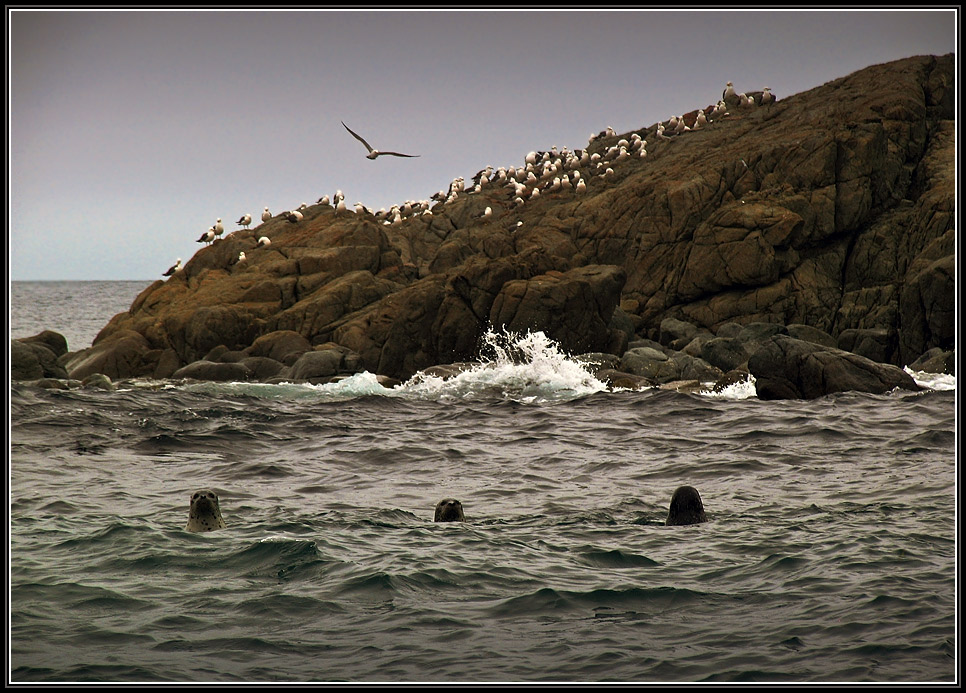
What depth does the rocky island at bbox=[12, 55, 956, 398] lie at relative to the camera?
27766 mm

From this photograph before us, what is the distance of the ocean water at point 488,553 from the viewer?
485 centimetres

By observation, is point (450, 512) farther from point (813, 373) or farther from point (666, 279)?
point (666, 279)

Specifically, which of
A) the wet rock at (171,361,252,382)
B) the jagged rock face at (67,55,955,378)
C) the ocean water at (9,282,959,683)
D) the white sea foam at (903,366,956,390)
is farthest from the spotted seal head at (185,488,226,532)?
the wet rock at (171,361,252,382)

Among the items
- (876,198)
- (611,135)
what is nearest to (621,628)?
(876,198)

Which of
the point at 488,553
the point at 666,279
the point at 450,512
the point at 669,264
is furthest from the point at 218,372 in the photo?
the point at 488,553

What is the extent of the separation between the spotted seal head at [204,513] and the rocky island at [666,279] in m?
16.4

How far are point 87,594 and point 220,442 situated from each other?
8.41m

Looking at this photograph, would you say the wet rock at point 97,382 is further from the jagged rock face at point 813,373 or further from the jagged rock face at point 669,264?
the jagged rock face at point 813,373

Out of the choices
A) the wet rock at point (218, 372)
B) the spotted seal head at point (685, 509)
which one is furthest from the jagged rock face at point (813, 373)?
the wet rock at point (218, 372)

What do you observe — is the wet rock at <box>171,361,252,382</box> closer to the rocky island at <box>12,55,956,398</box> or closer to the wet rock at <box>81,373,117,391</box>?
the rocky island at <box>12,55,956,398</box>

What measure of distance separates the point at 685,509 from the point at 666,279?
29.4m

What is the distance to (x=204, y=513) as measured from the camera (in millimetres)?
8516

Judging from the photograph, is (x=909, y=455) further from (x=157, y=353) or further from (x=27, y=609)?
(x=157, y=353)

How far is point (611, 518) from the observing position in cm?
912
